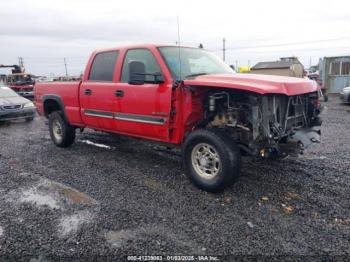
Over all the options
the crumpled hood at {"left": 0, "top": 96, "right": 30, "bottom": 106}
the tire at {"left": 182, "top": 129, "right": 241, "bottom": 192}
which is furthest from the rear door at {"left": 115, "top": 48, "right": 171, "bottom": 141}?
the crumpled hood at {"left": 0, "top": 96, "right": 30, "bottom": 106}

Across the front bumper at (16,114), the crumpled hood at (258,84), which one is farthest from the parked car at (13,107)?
the crumpled hood at (258,84)

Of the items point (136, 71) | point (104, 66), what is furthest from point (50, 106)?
point (136, 71)

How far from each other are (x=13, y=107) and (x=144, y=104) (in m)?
8.13

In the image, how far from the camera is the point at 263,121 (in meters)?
3.65

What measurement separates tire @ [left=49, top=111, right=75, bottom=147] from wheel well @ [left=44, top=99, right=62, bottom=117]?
16 cm

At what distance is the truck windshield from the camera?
4410 mm

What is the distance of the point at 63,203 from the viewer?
3.79 m

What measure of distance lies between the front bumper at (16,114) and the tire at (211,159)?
28.4 ft

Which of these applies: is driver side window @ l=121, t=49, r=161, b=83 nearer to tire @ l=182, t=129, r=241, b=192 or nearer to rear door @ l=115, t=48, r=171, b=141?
rear door @ l=115, t=48, r=171, b=141

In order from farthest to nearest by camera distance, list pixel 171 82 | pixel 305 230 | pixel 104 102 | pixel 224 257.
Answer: pixel 104 102 < pixel 171 82 < pixel 305 230 < pixel 224 257

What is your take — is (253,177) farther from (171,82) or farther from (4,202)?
(4,202)

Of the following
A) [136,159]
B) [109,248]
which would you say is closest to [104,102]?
[136,159]

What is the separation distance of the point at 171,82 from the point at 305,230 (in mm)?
2462

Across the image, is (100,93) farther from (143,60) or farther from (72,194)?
(72,194)
